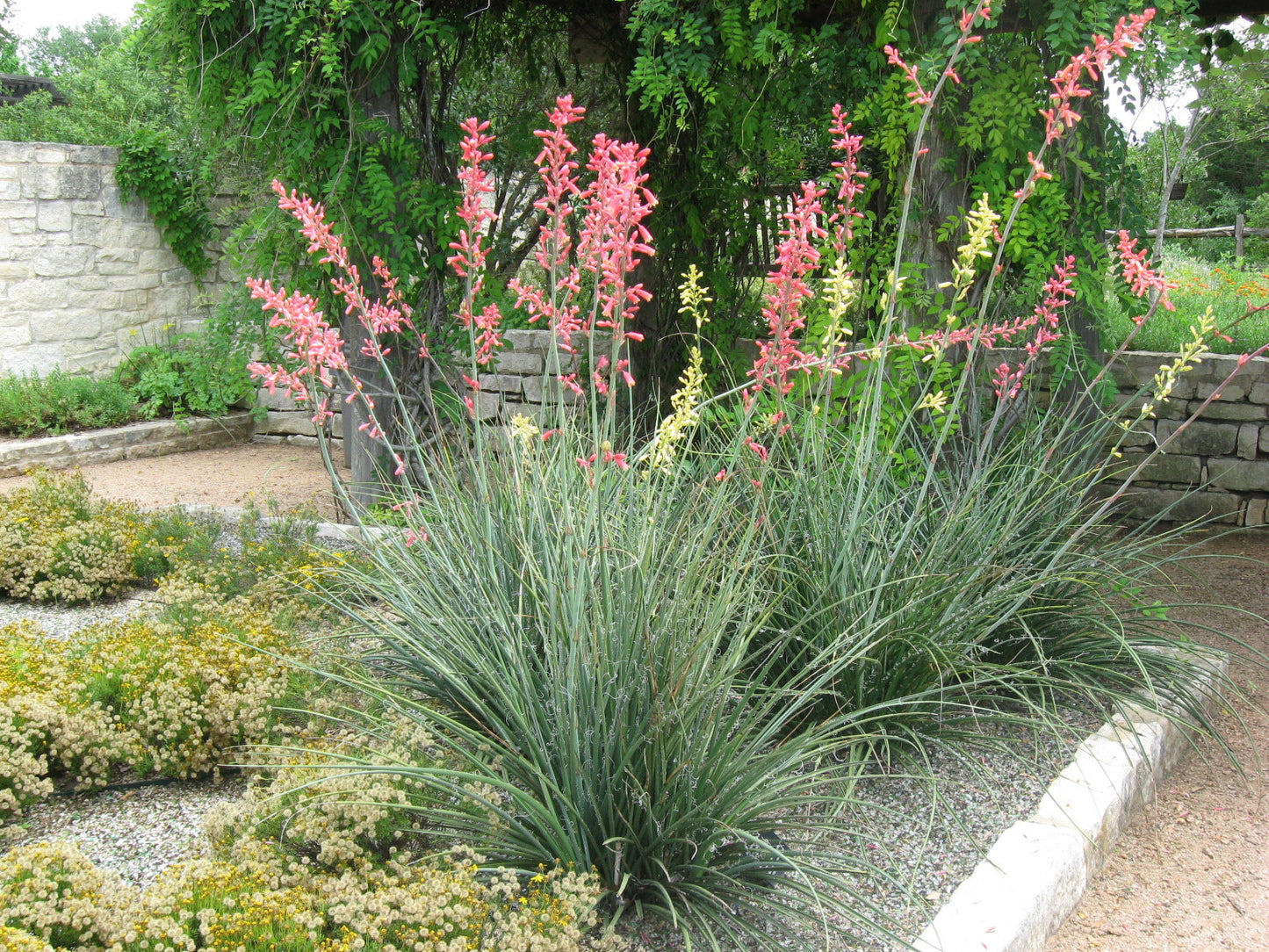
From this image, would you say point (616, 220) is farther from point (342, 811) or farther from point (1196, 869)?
point (1196, 869)

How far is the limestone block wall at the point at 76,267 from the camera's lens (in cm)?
746

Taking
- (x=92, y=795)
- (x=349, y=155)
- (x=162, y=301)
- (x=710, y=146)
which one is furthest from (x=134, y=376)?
(x=92, y=795)

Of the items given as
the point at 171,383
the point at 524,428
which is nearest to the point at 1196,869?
the point at 524,428

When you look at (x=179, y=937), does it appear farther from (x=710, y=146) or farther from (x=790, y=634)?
(x=710, y=146)

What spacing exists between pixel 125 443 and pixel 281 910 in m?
6.68

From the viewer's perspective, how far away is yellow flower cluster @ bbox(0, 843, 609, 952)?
1.68 m

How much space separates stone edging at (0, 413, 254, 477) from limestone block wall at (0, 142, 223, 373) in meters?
0.90

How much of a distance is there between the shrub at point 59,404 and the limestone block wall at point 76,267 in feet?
1.11

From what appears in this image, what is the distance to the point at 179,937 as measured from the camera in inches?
64.2

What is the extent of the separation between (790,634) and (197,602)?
6.69 feet

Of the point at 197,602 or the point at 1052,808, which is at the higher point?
the point at 197,602

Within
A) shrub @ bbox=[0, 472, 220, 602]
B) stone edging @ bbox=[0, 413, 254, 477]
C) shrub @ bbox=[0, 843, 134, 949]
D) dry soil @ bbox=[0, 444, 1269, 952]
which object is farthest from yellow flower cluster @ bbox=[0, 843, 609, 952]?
stone edging @ bbox=[0, 413, 254, 477]

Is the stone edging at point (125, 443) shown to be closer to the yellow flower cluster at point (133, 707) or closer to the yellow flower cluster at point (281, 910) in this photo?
the yellow flower cluster at point (133, 707)

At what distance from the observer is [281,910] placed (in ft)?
5.67
